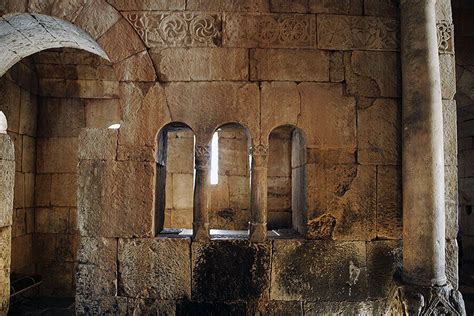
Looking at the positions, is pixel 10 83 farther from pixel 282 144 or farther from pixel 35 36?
pixel 282 144

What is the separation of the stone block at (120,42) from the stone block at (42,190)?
4.17m

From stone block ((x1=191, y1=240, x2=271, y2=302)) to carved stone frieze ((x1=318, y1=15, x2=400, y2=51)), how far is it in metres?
2.16

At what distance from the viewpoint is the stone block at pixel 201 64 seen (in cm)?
321

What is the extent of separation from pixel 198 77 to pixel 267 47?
2.50 ft

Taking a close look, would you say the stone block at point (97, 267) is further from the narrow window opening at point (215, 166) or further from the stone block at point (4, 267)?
the narrow window opening at point (215, 166)

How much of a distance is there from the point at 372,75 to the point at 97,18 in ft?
9.24

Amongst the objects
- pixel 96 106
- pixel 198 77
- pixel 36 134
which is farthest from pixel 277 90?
pixel 36 134

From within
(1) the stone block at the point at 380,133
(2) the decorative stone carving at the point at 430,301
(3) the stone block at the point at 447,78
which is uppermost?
(3) the stone block at the point at 447,78

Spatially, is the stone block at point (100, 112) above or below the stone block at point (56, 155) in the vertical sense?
above

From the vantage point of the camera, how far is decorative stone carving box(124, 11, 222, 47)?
3.21 meters

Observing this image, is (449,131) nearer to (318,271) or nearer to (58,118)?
(318,271)

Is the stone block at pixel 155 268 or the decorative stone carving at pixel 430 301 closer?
the decorative stone carving at pixel 430 301

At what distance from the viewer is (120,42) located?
3.18 m

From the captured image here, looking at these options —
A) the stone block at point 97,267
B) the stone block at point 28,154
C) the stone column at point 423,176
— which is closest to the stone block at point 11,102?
the stone block at point 28,154
